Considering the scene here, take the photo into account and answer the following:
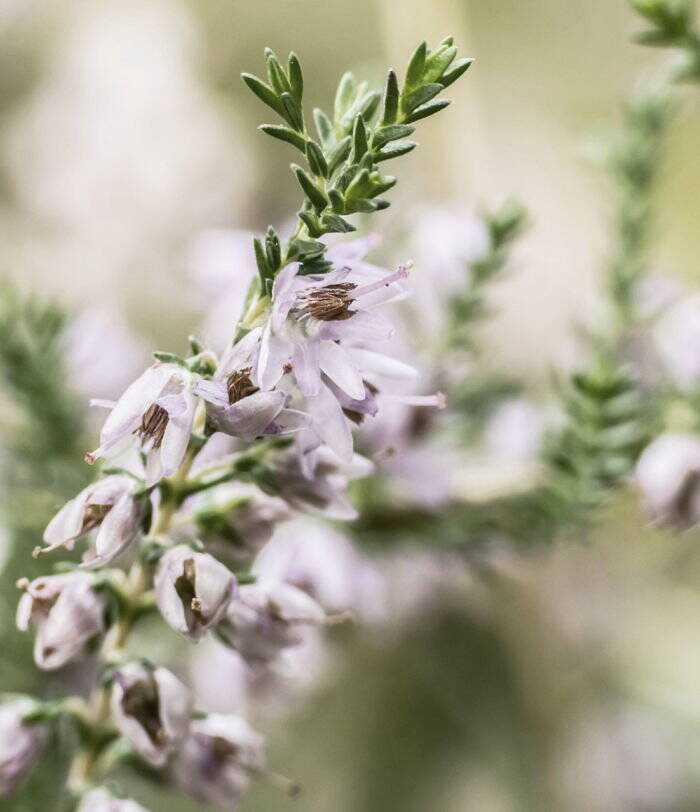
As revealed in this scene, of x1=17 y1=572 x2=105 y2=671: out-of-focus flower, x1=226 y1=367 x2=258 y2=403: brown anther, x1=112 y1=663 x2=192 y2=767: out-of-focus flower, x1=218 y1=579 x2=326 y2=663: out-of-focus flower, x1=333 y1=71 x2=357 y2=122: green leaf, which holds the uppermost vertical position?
x1=333 y1=71 x2=357 y2=122: green leaf

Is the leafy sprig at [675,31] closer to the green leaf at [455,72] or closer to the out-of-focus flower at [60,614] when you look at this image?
the green leaf at [455,72]

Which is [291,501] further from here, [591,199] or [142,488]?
[591,199]

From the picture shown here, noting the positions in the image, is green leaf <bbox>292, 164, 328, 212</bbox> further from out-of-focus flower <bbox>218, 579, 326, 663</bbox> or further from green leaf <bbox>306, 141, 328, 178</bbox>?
out-of-focus flower <bbox>218, 579, 326, 663</bbox>

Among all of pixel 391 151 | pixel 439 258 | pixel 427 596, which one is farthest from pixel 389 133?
pixel 427 596

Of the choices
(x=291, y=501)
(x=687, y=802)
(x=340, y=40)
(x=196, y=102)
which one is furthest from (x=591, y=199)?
(x=291, y=501)

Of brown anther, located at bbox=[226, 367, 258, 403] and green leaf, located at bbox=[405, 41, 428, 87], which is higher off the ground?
green leaf, located at bbox=[405, 41, 428, 87]

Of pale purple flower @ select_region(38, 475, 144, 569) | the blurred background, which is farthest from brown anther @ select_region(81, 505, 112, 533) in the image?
the blurred background
